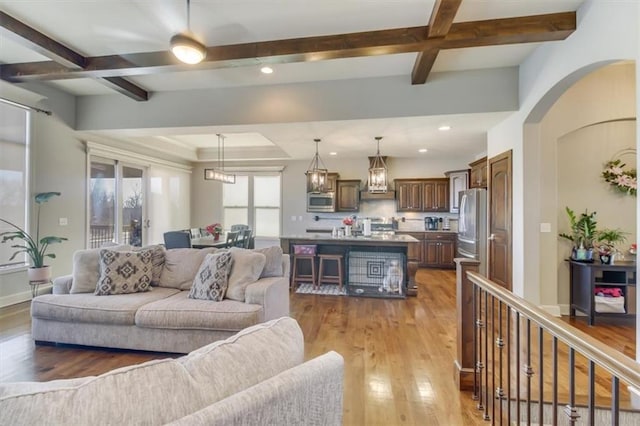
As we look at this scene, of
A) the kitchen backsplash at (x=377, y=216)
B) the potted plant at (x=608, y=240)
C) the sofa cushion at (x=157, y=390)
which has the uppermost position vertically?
the kitchen backsplash at (x=377, y=216)

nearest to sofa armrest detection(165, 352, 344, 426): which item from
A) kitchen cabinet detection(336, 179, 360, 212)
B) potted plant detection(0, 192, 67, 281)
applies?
potted plant detection(0, 192, 67, 281)

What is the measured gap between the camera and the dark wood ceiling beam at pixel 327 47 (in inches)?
110

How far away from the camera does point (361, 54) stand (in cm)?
311

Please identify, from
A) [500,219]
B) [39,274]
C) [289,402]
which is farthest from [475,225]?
[39,274]

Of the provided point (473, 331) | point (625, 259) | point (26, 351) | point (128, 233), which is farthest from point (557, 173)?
point (128, 233)

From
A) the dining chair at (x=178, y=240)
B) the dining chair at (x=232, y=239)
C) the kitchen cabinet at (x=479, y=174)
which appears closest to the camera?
the dining chair at (x=178, y=240)

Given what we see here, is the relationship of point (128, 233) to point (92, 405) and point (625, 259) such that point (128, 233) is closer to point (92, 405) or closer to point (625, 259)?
point (92, 405)

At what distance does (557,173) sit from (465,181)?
9.73 feet

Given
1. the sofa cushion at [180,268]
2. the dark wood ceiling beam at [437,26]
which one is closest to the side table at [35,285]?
the sofa cushion at [180,268]

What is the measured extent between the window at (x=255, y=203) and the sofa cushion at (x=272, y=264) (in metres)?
5.04

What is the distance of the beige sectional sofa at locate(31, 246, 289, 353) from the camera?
258cm

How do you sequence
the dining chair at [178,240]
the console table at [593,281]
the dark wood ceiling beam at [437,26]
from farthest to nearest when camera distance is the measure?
the dining chair at [178,240], the console table at [593,281], the dark wood ceiling beam at [437,26]

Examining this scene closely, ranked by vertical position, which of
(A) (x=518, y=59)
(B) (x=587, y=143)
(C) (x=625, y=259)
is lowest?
(C) (x=625, y=259)

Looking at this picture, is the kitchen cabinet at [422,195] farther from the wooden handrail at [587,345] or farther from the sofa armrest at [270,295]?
the wooden handrail at [587,345]
